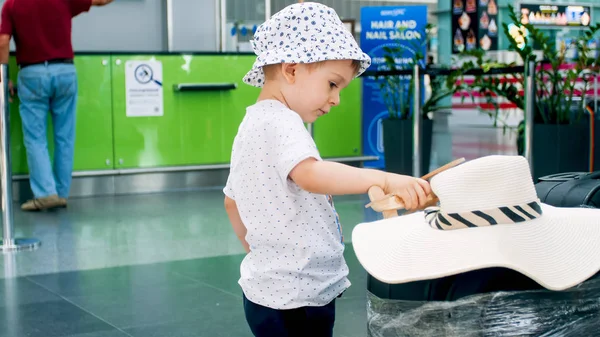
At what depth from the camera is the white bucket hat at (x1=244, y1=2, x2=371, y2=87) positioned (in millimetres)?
1685

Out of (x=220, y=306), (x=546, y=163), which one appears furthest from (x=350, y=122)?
(x=220, y=306)

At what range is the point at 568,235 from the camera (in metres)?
1.51

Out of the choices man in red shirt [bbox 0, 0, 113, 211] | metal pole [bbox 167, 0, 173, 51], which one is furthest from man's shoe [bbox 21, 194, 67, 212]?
metal pole [bbox 167, 0, 173, 51]

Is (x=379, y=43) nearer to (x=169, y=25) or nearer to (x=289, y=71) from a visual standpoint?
(x=169, y=25)

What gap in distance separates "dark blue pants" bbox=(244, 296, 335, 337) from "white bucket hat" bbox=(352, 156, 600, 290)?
13.9 inches

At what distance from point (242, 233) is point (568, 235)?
2.48 feet

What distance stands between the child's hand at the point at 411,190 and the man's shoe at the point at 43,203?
5256mm

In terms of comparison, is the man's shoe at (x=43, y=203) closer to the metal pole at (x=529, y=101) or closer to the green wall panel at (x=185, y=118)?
the green wall panel at (x=185, y=118)

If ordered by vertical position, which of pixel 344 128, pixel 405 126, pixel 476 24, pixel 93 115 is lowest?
pixel 344 128

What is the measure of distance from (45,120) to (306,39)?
5.26 m

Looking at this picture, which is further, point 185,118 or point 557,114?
point 185,118

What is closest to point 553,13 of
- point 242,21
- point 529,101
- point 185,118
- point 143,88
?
point 242,21

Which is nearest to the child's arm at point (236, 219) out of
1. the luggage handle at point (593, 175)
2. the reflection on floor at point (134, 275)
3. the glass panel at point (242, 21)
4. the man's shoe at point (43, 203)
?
the luggage handle at point (593, 175)

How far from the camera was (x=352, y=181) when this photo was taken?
5.07ft
